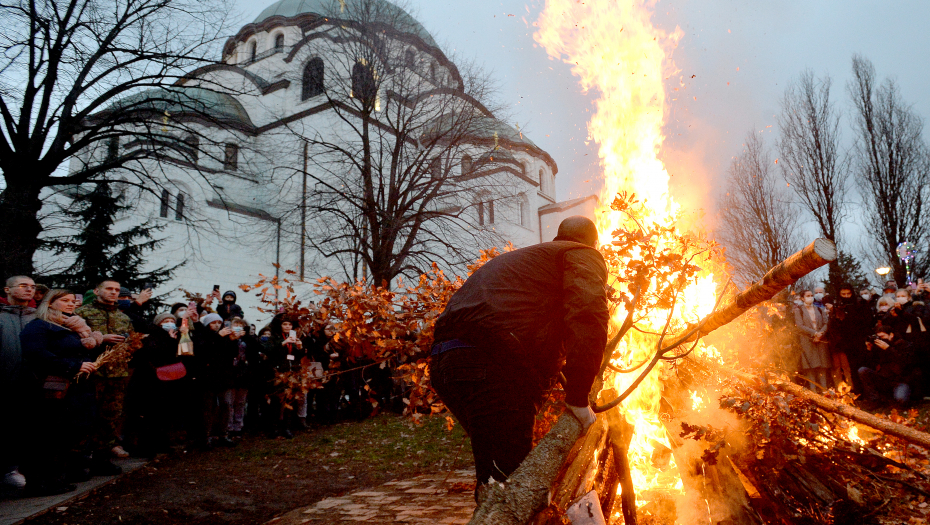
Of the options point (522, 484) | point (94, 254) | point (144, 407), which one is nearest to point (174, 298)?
point (94, 254)

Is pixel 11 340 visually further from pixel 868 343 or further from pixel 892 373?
pixel 868 343

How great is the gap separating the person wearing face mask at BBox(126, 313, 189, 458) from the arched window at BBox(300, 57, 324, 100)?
13.8 m

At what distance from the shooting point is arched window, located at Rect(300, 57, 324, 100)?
20953 mm

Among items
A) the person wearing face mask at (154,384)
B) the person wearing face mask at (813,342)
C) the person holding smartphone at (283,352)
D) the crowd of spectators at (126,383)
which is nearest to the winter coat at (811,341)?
the person wearing face mask at (813,342)

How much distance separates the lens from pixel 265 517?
5066 millimetres

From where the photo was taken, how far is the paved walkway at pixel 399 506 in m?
4.61

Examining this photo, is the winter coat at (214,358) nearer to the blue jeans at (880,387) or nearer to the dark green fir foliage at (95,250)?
the blue jeans at (880,387)

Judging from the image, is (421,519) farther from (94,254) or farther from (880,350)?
(94,254)

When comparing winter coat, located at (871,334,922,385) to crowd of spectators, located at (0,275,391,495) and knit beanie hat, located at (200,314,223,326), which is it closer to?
crowd of spectators, located at (0,275,391,495)

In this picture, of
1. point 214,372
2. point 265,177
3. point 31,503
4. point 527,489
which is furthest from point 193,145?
point 265,177

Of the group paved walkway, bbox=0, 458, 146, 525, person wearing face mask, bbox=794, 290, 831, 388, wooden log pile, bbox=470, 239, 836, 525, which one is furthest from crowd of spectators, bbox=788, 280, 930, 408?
paved walkway, bbox=0, 458, 146, 525

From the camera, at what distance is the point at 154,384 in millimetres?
7863

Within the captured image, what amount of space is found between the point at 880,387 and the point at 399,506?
28.4 feet

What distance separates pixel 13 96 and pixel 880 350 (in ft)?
58.4
